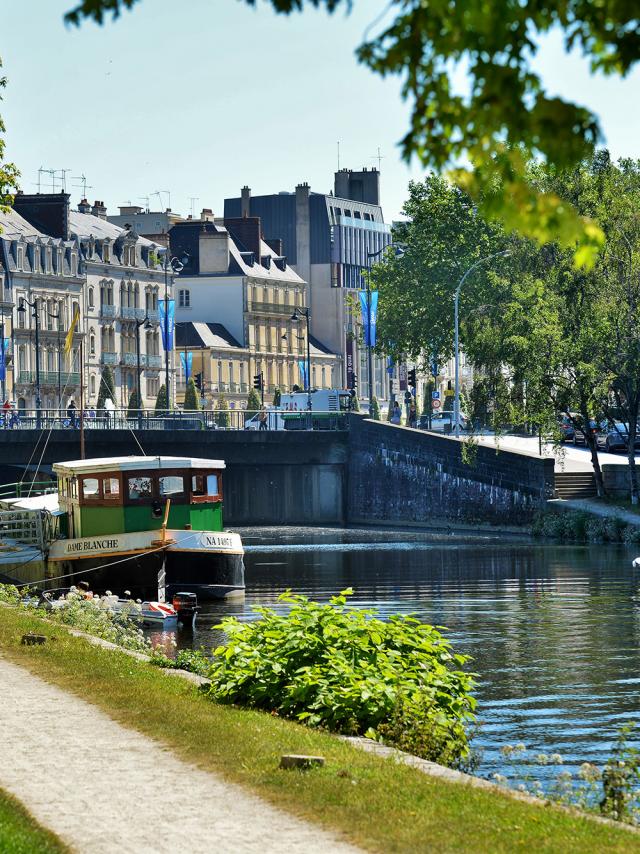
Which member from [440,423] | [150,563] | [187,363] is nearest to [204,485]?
[150,563]

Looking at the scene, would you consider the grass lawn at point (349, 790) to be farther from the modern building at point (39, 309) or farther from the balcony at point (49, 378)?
the balcony at point (49, 378)

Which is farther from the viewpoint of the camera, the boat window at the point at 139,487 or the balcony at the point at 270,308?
the balcony at the point at 270,308

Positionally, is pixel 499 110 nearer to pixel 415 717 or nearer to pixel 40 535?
pixel 415 717

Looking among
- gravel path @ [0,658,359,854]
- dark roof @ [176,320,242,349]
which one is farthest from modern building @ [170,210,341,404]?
gravel path @ [0,658,359,854]

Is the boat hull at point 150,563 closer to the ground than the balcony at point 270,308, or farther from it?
closer to the ground

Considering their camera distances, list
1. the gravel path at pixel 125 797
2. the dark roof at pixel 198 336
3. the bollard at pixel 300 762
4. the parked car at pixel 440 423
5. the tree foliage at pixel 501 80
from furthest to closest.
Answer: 1. the dark roof at pixel 198 336
2. the parked car at pixel 440 423
3. the bollard at pixel 300 762
4. the gravel path at pixel 125 797
5. the tree foliage at pixel 501 80

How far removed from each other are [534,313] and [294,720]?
5018 centimetres

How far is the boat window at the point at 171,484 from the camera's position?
47094 millimetres

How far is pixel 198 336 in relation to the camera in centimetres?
16250

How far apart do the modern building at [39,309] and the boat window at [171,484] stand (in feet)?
263

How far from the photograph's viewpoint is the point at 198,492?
47.5m

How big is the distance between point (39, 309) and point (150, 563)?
92.1 metres

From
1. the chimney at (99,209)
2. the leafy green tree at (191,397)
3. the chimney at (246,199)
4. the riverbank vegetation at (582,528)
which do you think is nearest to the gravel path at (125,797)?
the riverbank vegetation at (582,528)

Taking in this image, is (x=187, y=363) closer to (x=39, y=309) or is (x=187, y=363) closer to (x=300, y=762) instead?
(x=39, y=309)
